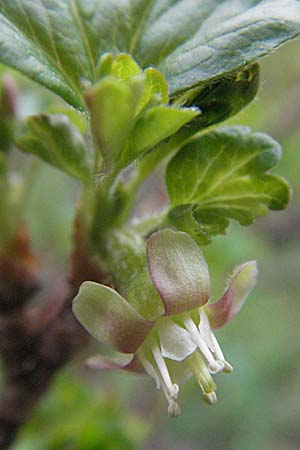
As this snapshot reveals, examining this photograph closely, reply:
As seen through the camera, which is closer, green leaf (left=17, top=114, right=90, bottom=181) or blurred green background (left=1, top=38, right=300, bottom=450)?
green leaf (left=17, top=114, right=90, bottom=181)

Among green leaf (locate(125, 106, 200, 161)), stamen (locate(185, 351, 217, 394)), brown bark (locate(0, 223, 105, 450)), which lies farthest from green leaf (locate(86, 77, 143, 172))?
brown bark (locate(0, 223, 105, 450))

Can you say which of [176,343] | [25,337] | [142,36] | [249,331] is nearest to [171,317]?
[176,343]

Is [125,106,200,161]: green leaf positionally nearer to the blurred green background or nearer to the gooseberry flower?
the gooseberry flower

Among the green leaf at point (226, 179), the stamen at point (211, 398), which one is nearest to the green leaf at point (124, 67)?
the green leaf at point (226, 179)

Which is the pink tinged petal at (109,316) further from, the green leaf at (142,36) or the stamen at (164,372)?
the green leaf at (142,36)

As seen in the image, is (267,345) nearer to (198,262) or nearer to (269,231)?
(269,231)

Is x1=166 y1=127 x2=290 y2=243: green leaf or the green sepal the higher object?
x1=166 y1=127 x2=290 y2=243: green leaf

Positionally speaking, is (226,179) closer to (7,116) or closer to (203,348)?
(203,348)
